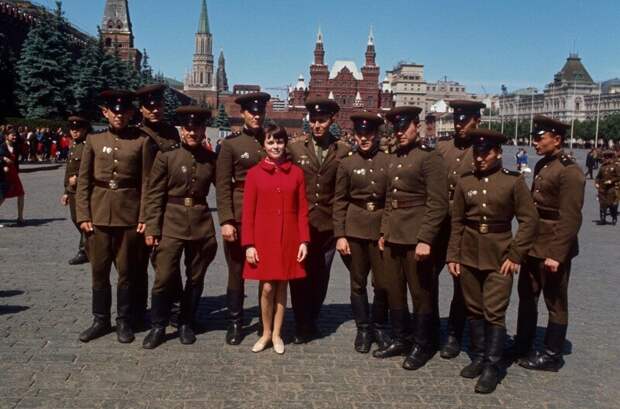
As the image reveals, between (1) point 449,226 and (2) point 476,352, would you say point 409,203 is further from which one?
(2) point 476,352

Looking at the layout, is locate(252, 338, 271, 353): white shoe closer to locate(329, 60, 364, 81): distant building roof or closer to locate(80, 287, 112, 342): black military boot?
locate(80, 287, 112, 342): black military boot

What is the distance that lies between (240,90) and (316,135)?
147 m

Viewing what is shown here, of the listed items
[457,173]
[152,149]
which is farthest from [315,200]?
[152,149]

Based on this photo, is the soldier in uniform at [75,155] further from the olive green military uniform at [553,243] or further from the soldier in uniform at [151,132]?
the olive green military uniform at [553,243]

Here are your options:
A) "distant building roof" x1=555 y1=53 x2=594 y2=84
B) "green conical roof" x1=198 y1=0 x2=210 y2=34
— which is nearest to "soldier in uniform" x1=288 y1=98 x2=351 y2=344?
"distant building roof" x1=555 y1=53 x2=594 y2=84

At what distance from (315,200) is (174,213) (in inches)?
49.8

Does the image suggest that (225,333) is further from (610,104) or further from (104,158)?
(610,104)

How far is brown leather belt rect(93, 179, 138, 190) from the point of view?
19.5 feet

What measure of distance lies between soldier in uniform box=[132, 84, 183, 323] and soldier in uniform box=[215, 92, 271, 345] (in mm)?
560

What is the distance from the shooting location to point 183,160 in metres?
5.88

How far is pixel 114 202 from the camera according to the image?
589 centimetres

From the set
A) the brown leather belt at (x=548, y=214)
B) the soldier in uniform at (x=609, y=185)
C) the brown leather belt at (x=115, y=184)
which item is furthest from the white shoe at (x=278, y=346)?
the soldier in uniform at (x=609, y=185)

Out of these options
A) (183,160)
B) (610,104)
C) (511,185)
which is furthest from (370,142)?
(610,104)

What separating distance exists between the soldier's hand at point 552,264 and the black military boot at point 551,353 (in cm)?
54
